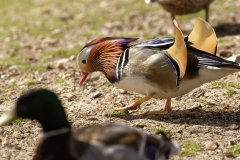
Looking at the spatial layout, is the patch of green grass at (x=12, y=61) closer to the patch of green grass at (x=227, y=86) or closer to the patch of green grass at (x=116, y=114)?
the patch of green grass at (x=116, y=114)

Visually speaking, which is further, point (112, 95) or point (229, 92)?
point (112, 95)

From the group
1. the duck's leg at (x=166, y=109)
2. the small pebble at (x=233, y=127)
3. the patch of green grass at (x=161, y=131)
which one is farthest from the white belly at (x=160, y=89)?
the small pebble at (x=233, y=127)

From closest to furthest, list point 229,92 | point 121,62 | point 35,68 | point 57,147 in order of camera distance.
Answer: point 57,147 < point 121,62 < point 229,92 < point 35,68

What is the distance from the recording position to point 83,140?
363cm

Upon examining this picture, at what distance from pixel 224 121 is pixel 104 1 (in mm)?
6916

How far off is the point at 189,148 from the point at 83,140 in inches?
59.5

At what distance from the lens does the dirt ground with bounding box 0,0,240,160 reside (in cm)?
516

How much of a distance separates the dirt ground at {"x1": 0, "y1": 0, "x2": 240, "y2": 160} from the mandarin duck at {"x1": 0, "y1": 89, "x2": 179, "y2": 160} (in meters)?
0.94

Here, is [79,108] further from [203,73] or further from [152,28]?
[152,28]

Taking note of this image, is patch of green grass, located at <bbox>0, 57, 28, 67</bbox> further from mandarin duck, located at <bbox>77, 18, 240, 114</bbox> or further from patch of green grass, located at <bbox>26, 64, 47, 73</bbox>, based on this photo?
mandarin duck, located at <bbox>77, 18, 240, 114</bbox>

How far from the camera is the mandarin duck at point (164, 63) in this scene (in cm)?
527

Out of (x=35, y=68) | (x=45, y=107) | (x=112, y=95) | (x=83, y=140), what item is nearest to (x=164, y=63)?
(x=112, y=95)

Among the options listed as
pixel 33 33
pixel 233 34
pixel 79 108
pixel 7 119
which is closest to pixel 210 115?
pixel 79 108

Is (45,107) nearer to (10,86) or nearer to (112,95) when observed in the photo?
(112,95)
